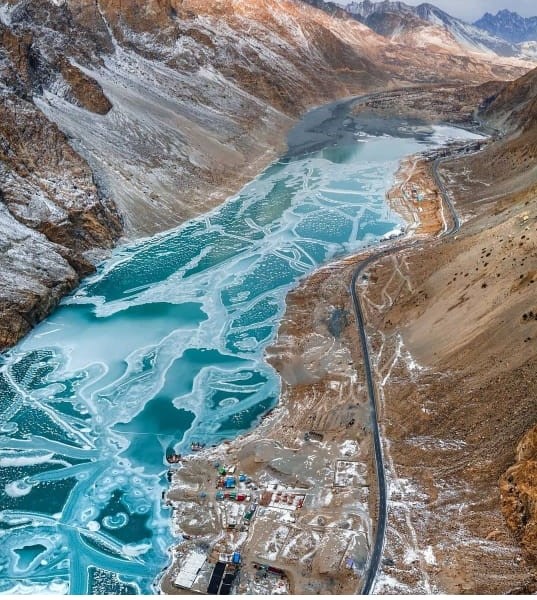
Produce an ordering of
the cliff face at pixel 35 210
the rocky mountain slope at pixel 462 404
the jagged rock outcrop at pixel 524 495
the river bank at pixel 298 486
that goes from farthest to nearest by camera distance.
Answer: the cliff face at pixel 35 210 → the river bank at pixel 298 486 → the rocky mountain slope at pixel 462 404 → the jagged rock outcrop at pixel 524 495

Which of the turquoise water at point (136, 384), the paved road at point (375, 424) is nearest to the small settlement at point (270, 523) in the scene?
the paved road at point (375, 424)

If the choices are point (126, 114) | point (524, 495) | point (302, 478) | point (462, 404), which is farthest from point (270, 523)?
point (126, 114)

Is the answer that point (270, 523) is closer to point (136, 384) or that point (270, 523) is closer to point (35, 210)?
point (136, 384)

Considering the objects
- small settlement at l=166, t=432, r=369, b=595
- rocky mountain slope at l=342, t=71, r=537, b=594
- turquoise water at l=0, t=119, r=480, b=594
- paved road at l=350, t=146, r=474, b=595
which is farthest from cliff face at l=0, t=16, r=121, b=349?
rocky mountain slope at l=342, t=71, r=537, b=594

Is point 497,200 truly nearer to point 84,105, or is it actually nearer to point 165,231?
point 165,231

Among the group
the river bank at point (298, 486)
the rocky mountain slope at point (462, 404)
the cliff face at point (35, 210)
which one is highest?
the cliff face at point (35, 210)

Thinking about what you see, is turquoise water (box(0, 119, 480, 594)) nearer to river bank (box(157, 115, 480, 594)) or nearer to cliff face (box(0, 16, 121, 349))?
river bank (box(157, 115, 480, 594))

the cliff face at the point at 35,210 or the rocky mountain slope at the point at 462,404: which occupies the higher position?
the cliff face at the point at 35,210

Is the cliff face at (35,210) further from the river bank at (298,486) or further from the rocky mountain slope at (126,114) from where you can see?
the river bank at (298,486)
